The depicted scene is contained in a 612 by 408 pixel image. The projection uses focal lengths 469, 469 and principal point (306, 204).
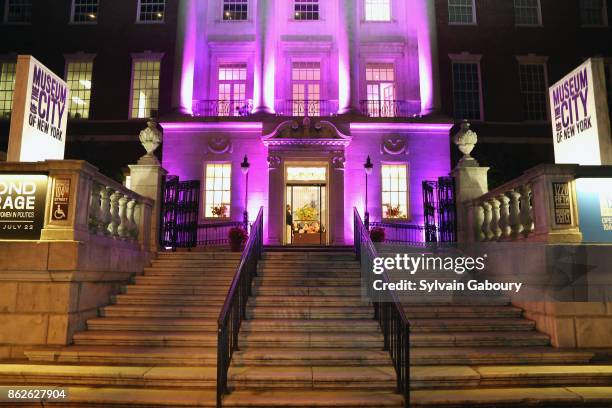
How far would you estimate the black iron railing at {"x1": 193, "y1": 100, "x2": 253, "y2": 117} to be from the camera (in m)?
20.2

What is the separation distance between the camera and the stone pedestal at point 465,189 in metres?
11.7

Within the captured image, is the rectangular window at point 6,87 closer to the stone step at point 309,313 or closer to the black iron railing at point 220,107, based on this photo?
the black iron railing at point 220,107

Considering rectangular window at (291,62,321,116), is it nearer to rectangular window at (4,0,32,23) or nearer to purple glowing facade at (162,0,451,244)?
purple glowing facade at (162,0,451,244)

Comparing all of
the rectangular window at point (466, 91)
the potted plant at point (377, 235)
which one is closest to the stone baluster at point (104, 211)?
the potted plant at point (377, 235)

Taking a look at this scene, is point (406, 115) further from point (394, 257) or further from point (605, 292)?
point (605, 292)

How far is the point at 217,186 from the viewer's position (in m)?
19.2

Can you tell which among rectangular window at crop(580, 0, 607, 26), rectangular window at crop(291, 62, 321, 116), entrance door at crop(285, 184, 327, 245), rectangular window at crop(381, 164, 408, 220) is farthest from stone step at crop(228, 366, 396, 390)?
rectangular window at crop(580, 0, 607, 26)

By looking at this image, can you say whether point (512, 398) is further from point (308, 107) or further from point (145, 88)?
point (145, 88)

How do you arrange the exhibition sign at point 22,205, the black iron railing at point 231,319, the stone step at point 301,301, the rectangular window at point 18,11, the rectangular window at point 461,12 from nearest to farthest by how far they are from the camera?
1. the black iron railing at point 231,319
2. the exhibition sign at point 22,205
3. the stone step at point 301,301
4. the rectangular window at point 461,12
5. the rectangular window at point 18,11

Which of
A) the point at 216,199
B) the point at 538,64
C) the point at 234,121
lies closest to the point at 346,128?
the point at 234,121

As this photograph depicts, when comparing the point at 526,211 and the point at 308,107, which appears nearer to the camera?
the point at 526,211

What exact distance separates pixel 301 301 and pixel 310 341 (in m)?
1.50

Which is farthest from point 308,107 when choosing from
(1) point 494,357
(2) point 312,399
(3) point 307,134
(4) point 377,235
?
(2) point 312,399

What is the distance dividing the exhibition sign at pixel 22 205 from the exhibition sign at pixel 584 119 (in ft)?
31.1
